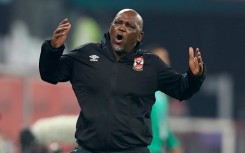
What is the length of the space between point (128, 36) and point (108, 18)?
20.1 meters

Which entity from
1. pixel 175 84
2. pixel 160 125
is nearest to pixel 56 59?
pixel 175 84

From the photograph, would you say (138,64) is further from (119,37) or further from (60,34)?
(60,34)

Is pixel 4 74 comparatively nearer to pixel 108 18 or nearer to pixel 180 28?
pixel 108 18

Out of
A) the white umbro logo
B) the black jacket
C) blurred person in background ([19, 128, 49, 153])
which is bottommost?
blurred person in background ([19, 128, 49, 153])

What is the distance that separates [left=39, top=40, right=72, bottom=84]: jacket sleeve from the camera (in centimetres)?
900

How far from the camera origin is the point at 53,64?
9086 millimetres

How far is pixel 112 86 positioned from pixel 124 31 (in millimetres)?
428

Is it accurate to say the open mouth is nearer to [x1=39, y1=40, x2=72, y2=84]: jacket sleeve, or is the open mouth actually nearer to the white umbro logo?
the white umbro logo

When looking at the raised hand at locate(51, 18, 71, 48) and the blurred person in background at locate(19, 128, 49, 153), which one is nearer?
the raised hand at locate(51, 18, 71, 48)

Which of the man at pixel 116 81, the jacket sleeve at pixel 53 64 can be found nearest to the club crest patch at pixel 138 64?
the man at pixel 116 81

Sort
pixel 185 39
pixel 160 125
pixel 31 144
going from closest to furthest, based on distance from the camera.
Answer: pixel 31 144 → pixel 160 125 → pixel 185 39

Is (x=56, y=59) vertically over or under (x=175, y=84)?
over

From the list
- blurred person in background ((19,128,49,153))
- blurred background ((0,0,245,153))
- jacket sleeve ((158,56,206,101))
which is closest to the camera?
jacket sleeve ((158,56,206,101))

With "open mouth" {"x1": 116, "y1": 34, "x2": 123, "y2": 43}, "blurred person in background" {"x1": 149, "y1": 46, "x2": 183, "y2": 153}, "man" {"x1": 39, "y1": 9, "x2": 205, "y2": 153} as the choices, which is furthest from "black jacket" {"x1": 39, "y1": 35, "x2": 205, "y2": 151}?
"blurred person in background" {"x1": 149, "y1": 46, "x2": 183, "y2": 153}
